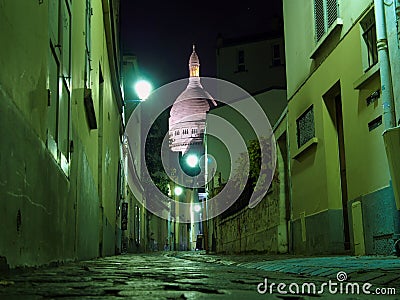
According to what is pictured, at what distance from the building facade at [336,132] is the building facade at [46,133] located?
11.6 ft

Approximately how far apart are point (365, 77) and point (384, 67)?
76 cm

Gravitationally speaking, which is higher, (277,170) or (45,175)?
(277,170)

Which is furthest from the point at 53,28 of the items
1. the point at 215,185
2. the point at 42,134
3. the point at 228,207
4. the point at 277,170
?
the point at 215,185

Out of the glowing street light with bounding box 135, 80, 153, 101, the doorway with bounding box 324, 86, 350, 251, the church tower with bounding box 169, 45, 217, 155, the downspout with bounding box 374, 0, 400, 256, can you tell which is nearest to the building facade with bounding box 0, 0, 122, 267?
the downspout with bounding box 374, 0, 400, 256

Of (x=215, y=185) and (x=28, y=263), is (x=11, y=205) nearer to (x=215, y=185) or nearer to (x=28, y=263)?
(x=28, y=263)

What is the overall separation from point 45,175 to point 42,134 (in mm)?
→ 312

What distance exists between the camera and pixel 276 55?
31.2 metres

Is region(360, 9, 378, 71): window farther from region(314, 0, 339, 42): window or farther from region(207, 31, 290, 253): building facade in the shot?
region(207, 31, 290, 253): building facade

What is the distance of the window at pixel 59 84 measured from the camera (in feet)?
17.5

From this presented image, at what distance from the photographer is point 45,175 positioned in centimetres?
471

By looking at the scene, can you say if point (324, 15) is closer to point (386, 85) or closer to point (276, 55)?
point (386, 85)

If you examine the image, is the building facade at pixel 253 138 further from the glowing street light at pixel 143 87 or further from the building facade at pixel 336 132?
the glowing street light at pixel 143 87

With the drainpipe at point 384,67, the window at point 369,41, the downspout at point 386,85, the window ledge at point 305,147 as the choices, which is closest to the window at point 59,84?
the downspout at point 386,85

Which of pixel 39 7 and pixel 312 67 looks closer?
pixel 39 7
